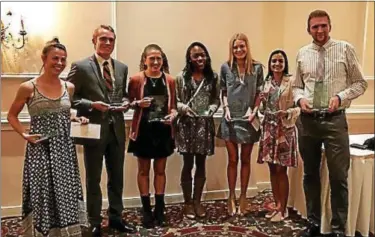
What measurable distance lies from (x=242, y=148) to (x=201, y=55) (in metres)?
0.85

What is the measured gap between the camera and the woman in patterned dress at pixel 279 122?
3.39m

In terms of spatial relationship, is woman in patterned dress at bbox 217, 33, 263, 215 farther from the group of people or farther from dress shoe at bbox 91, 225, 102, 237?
dress shoe at bbox 91, 225, 102, 237

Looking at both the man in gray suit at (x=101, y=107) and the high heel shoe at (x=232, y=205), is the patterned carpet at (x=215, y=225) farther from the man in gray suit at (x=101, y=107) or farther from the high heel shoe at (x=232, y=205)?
the man in gray suit at (x=101, y=107)

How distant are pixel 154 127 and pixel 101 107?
486mm

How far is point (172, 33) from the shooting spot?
3.87 m

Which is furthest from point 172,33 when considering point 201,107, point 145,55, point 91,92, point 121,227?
point 121,227

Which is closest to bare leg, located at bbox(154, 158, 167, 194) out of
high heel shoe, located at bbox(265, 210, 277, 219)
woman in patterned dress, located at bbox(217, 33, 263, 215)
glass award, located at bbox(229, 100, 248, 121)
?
woman in patterned dress, located at bbox(217, 33, 263, 215)

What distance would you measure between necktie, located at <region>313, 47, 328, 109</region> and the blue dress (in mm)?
645

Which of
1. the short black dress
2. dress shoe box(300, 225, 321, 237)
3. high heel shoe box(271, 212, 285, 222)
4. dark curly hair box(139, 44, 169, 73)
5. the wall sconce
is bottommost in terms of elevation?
high heel shoe box(271, 212, 285, 222)

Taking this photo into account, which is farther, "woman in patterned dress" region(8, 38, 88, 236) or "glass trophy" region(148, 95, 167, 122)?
"glass trophy" region(148, 95, 167, 122)

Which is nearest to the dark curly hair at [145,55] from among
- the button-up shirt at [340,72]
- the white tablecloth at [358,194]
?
the button-up shirt at [340,72]

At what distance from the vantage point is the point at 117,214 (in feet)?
10.7

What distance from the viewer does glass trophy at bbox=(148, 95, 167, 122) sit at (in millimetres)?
3264

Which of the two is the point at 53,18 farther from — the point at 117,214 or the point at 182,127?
the point at 117,214
